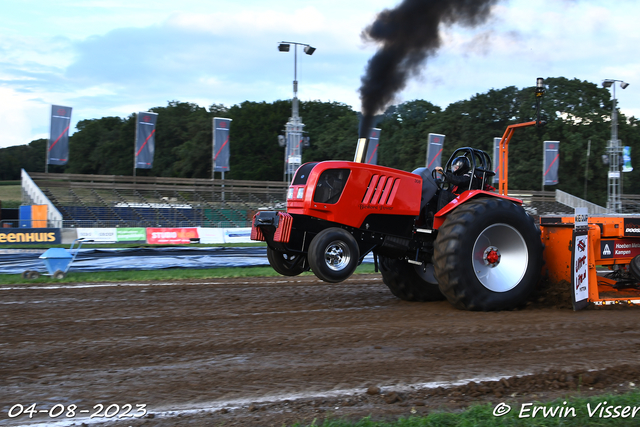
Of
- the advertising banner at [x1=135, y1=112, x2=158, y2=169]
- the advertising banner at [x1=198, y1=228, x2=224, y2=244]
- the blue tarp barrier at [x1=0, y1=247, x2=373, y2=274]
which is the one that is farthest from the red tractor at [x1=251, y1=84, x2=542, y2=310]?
the advertising banner at [x1=135, y1=112, x2=158, y2=169]

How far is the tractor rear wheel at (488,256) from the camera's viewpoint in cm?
645

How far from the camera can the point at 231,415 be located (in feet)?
11.4

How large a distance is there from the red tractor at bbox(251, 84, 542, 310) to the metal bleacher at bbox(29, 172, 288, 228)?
24.4 meters

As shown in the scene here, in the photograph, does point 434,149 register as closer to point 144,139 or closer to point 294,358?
point 144,139

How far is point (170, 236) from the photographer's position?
886 inches

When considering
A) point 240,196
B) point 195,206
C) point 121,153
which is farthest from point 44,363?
point 121,153

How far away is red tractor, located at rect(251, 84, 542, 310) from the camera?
6506 mm

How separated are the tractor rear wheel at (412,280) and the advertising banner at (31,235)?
16.6 meters

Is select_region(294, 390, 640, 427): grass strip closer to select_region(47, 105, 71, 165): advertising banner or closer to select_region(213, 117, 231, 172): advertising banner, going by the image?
select_region(213, 117, 231, 172): advertising banner

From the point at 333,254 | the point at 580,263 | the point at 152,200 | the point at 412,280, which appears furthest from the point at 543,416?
the point at 152,200

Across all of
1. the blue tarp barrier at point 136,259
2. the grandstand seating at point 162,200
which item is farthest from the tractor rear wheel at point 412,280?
the grandstand seating at point 162,200

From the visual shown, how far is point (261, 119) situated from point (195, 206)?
2751 centimetres

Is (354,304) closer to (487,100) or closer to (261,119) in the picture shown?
(487,100)

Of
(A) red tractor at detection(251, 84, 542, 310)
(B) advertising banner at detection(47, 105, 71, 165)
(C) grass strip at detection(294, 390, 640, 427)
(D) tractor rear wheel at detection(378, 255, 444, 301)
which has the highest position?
(B) advertising banner at detection(47, 105, 71, 165)
